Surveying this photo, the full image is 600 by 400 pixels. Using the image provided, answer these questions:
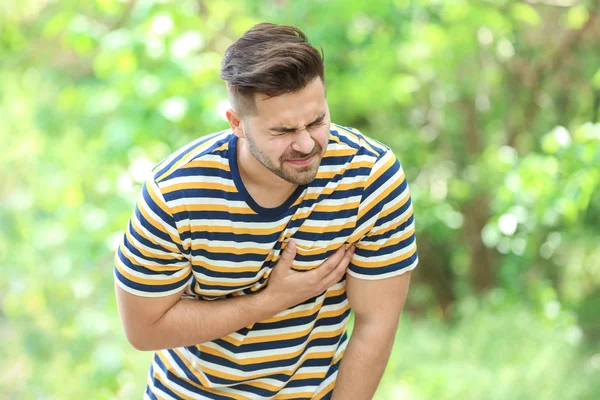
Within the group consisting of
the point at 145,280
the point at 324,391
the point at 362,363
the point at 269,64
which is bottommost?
the point at 324,391

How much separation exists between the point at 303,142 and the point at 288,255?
0.85 feet

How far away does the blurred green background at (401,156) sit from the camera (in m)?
3.16

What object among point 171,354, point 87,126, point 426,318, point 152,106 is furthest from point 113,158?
point 426,318

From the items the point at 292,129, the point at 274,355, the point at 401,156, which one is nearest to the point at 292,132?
the point at 292,129

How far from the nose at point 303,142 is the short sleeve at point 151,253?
10.6 inches

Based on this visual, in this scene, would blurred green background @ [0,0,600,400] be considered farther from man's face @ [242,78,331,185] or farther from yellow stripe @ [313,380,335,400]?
man's face @ [242,78,331,185]

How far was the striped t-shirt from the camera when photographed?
58.2 inches

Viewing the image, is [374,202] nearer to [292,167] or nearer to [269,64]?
[292,167]

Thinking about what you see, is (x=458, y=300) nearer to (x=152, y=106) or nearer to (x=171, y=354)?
(x=152, y=106)

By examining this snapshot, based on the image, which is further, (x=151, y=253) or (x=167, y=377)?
(x=167, y=377)

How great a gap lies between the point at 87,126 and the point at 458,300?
2.72 meters

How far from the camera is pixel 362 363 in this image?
5.39 ft

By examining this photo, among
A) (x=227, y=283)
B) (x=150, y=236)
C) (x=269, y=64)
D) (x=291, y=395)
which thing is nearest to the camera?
(x=269, y=64)

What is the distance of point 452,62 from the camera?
4090 mm
